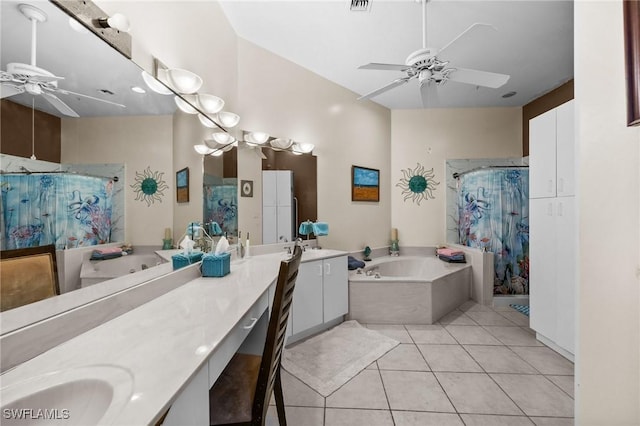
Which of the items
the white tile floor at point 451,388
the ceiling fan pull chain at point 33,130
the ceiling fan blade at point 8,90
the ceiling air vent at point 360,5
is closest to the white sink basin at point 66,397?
the ceiling fan pull chain at point 33,130

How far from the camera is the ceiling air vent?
2.07 meters

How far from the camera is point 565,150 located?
215 cm

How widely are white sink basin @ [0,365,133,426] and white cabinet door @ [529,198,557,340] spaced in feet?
9.61

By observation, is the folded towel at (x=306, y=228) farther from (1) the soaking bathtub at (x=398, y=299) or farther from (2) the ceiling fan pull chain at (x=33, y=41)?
(2) the ceiling fan pull chain at (x=33, y=41)

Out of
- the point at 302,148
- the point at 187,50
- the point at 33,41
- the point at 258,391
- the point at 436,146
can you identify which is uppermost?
the point at 187,50

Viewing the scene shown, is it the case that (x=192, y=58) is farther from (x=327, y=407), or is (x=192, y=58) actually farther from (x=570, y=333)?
(x=570, y=333)

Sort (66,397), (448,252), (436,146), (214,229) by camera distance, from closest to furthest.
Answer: (66,397), (214,229), (448,252), (436,146)

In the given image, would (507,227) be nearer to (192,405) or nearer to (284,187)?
(284,187)

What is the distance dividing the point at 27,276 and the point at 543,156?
333cm

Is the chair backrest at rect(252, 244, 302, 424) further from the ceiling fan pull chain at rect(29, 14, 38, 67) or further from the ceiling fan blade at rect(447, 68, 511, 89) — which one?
the ceiling fan blade at rect(447, 68, 511, 89)

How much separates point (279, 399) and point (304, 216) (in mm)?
1956

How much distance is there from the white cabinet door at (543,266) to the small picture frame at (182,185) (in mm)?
2860

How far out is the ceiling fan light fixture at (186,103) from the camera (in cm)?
160

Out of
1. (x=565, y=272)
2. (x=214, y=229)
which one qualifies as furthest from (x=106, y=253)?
(x=565, y=272)
